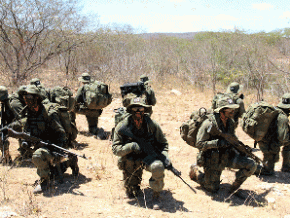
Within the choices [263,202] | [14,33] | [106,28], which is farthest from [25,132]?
[106,28]

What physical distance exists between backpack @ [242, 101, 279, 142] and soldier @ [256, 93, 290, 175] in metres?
0.14

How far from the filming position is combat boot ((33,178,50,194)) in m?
4.19

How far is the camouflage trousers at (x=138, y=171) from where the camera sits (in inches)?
147

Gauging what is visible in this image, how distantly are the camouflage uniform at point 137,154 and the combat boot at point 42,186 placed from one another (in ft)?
4.01

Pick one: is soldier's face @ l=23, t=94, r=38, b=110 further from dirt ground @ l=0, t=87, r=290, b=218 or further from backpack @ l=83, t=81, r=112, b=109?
backpack @ l=83, t=81, r=112, b=109

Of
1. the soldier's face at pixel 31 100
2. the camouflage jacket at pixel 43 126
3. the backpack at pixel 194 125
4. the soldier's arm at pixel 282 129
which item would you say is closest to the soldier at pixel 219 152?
the backpack at pixel 194 125

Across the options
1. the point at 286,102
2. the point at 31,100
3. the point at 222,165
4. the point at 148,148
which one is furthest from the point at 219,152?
the point at 31,100

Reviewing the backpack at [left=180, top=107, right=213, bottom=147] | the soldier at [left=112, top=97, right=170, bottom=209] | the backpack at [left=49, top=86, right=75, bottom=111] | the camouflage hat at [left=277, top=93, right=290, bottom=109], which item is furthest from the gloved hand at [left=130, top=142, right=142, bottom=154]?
the camouflage hat at [left=277, top=93, right=290, bottom=109]

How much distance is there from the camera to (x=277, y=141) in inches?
205

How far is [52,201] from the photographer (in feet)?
12.9

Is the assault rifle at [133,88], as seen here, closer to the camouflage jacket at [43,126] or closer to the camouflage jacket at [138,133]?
the camouflage jacket at [43,126]

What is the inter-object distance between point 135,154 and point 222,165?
1390 millimetres

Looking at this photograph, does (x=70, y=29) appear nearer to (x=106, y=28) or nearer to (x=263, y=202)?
(x=106, y=28)

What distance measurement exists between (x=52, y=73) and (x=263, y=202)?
1471 cm
